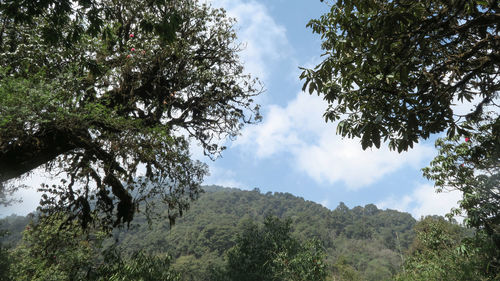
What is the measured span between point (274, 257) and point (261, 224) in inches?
3037

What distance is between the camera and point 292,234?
73.2 m

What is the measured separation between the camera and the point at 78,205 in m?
7.50

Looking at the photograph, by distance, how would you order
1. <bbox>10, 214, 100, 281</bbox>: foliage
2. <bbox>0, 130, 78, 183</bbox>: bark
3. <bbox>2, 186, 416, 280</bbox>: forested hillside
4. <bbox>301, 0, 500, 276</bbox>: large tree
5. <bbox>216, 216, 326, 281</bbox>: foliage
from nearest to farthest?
<bbox>301, 0, 500, 276</bbox>: large tree, <bbox>0, 130, 78, 183</bbox>: bark, <bbox>10, 214, 100, 281</bbox>: foliage, <bbox>216, 216, 326, 281</bbox>: foliage, <bbox>2, 186, 416, 280</bbox>: forested hillside

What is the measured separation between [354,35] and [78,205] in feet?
26.5

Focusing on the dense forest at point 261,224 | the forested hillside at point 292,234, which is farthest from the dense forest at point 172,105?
the forested hillside at point 292,234

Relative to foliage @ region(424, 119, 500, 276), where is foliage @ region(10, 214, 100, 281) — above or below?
below

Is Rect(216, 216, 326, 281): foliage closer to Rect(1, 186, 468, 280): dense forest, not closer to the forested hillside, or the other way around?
Rect(1, 186, 468, 280): dense forest

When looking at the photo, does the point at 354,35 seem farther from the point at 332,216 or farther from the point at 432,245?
the point at 332,216

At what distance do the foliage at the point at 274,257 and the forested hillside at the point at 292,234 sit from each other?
198 inches

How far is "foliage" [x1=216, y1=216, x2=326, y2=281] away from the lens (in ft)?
47.3

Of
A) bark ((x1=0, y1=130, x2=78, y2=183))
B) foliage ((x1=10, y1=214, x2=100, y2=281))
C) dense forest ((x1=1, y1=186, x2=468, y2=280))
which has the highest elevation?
dense forest ((x1=1, y1=186, x2=468, y2=280))

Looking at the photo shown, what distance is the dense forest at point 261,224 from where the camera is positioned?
46.6m


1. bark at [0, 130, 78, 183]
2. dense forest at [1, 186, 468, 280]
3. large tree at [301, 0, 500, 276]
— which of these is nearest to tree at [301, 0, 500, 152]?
large tree at [301, 0, 500, 276]

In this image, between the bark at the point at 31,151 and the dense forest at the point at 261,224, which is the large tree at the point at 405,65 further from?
the dense forest at the point at 261,224
